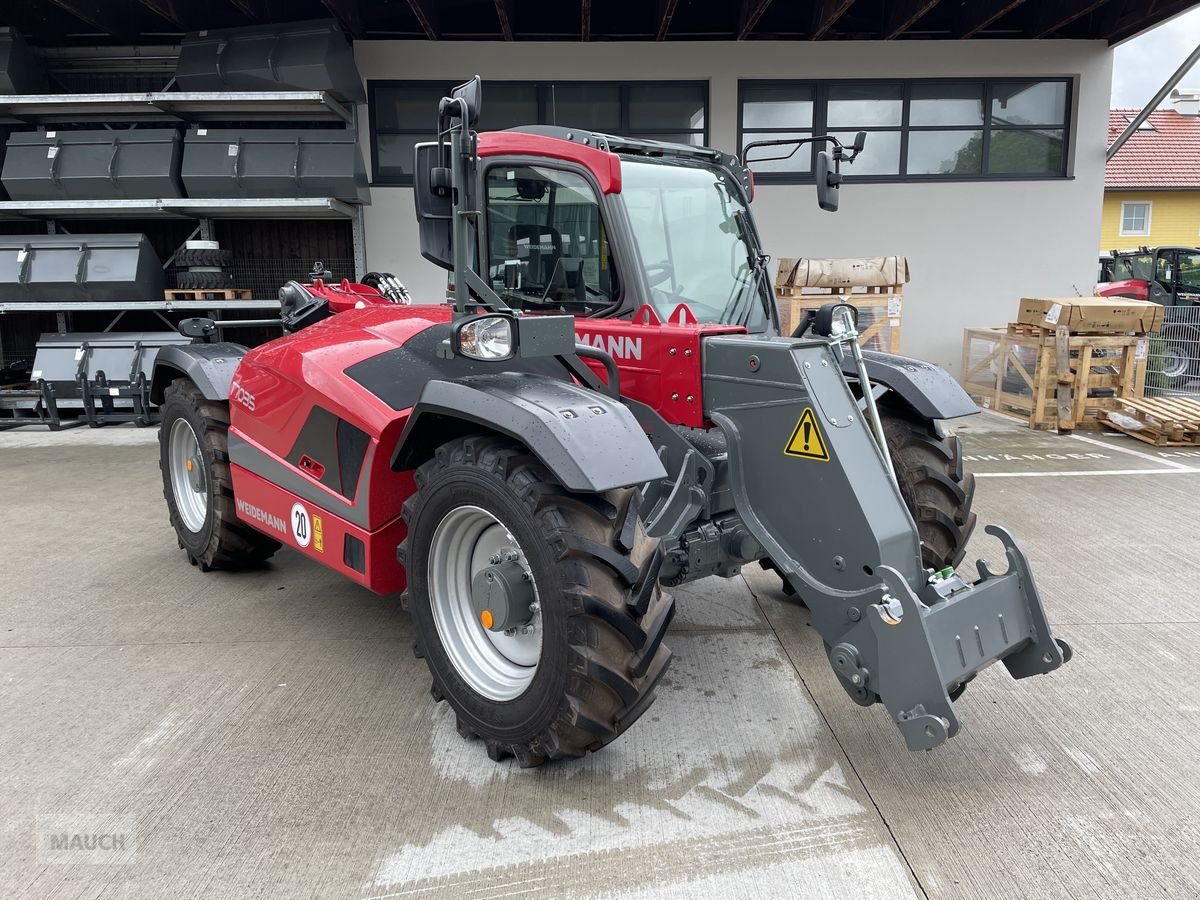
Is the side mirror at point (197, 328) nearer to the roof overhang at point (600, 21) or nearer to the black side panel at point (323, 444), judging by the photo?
the black side panel at point (323, 444)

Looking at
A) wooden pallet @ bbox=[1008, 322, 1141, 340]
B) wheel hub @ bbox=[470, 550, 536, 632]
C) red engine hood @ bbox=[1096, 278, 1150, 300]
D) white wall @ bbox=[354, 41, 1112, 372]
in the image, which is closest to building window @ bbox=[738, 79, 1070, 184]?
white wall @ bbox=[354, 41, 1112, 372]

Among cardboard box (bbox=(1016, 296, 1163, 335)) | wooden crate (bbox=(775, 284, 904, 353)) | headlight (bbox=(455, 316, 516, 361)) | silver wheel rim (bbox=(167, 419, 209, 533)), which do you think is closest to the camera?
headlight (bbox=(455, 316, 516, 361))

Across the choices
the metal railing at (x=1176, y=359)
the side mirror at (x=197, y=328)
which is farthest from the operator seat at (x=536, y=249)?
the metal railing at (x=1176, y=359)

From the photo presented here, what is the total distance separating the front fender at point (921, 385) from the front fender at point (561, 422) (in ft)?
4.71

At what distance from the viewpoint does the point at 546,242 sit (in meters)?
3.41

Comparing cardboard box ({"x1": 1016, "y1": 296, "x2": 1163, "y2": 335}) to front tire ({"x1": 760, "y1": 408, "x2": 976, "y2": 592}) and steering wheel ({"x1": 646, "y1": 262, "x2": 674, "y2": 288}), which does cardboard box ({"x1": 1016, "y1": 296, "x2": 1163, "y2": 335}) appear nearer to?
front tire ({"x1": 760, "y1": 408, "x2": 976, "y2": 592})

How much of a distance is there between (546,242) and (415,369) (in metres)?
0.70

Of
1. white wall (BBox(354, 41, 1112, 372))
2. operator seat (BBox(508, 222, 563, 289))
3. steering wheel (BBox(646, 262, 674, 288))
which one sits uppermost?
white wall (BBox(354, 41, 1112, 372))

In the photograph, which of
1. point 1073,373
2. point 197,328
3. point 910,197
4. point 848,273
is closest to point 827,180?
point 197,328

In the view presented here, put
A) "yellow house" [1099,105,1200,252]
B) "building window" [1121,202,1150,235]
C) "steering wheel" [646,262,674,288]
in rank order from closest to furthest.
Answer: "steering wheel" [646,262,674,288]
"yellow house" [1099,105,1200,252]
"building window" [1121,202,1150,235]

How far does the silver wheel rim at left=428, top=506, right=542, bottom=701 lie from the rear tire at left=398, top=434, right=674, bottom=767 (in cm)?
10

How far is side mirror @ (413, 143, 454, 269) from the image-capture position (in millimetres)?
2914

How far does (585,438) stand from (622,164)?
4.61ft

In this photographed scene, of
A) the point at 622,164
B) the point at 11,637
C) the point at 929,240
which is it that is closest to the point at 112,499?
the point at 11,637
